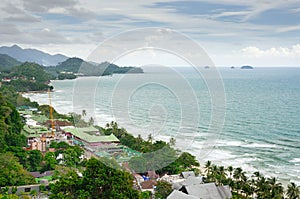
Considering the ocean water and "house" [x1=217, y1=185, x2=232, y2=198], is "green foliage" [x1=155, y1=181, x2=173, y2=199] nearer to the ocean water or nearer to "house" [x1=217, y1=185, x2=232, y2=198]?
"house" [x1=217, y1=185, x2=232, y2=198]

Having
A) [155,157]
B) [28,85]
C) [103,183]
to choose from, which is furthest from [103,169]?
[28,85]

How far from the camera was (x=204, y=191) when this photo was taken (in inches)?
532

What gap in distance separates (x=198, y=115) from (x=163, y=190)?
7.80m

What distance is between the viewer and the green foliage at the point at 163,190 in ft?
46.0

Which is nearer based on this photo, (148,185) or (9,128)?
(148,185)

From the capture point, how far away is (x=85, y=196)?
1041 cm

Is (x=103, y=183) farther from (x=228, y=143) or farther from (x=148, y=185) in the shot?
(x=228, y=143)

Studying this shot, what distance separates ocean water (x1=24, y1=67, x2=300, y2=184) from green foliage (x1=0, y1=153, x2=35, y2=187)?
4930 millimetres

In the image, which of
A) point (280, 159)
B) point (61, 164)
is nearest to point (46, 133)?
point (61, 164)

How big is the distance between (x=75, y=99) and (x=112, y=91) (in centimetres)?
93

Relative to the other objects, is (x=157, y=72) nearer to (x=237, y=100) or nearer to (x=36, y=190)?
(x=36, y=190)

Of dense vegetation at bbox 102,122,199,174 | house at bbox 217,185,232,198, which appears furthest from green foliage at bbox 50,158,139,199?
house at bbox 217,185,232,198

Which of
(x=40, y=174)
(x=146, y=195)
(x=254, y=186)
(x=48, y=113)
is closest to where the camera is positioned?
(x=146, y=195)

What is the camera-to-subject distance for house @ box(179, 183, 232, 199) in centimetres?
1336
